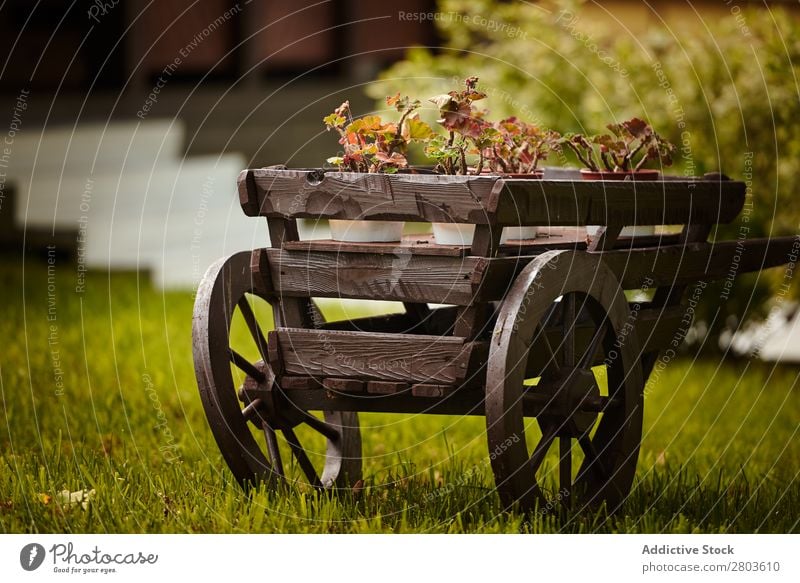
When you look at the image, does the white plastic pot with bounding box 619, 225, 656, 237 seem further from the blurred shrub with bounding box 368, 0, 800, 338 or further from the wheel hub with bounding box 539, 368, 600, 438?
the blurred shrub with bounding box 368, 0, 800, 338

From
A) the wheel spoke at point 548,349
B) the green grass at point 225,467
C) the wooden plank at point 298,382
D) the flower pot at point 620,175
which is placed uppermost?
the flower pot at point 620,175

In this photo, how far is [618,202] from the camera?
13.2 feet

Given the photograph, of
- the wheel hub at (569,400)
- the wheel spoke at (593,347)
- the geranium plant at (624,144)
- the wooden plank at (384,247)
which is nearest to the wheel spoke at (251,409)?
the wooden plank at (384,247)

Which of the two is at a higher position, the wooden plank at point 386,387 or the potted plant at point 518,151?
the potted plant at point 518,151

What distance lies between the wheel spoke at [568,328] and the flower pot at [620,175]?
24.0 inches

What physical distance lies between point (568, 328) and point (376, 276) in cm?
65

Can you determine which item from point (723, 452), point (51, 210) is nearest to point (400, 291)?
point (723, 452)

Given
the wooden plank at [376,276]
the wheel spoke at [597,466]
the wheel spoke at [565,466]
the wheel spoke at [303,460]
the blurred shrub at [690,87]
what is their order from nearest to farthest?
the wooden plank at [376,276]
the wheel spoke at [565,466]
the wheel spoke at [597,466]
the wheel spoke at [303,460]
the blurred shrub at [690,87]

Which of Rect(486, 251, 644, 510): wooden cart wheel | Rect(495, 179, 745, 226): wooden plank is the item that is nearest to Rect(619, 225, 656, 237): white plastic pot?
Rect(495, 179, 745, 226): wooden plank

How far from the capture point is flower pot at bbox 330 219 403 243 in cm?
386

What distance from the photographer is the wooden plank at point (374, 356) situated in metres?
3.68

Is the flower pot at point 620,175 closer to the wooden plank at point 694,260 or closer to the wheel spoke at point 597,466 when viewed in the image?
the wooden plank at point 694,260

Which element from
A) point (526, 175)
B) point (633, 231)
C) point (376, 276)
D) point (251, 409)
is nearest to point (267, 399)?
point (251, 409)

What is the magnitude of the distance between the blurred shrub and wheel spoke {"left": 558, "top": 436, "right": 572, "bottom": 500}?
3.65m
